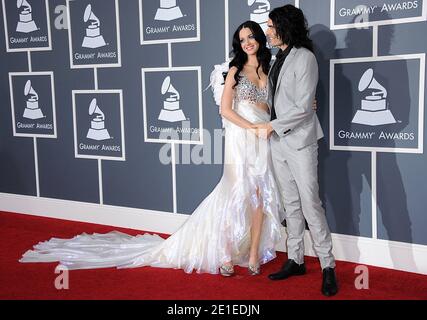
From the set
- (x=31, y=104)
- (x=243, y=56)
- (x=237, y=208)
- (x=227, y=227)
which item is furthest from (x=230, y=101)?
(x=31, y=104)

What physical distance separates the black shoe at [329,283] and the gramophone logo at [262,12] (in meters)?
1.84

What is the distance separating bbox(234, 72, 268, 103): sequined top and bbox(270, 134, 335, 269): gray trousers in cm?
28

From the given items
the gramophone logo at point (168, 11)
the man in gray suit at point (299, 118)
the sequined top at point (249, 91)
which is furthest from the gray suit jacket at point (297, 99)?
the gramophone logo at point (168, 11)

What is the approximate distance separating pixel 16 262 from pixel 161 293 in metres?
1.35

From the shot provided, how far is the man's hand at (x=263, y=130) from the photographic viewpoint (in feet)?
10.6

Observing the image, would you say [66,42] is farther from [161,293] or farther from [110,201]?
[161,293]

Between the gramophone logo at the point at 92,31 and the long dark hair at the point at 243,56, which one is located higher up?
the gramophone logo at the point at 92,31

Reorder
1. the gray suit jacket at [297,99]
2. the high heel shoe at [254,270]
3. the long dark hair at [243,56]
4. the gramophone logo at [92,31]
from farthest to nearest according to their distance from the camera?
the gramophone logo at [92,31]
the high heel shoe at [254,270]
the long dark hair at [243,56]
the gray suit jacket at [297,99]

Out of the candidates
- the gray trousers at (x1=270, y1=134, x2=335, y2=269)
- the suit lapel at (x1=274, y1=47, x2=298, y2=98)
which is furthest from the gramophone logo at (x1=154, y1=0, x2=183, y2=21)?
the gray trousers at (x1=270, y1=134, x2=335, y2=269)

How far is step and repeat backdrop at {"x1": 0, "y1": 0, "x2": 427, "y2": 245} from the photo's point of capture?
3424 millimetres

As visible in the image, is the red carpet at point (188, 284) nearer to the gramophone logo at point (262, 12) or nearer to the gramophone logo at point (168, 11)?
the gramophone logo at point (262, 12)

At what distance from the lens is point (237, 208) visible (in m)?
3.50

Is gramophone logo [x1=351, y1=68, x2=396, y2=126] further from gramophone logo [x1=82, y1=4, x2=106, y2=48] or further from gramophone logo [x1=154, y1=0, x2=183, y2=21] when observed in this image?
gramophone logo [x1=82, y1=4, x2=106, y2=48]

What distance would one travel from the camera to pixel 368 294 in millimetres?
3090
